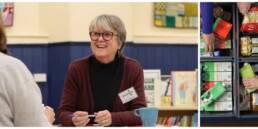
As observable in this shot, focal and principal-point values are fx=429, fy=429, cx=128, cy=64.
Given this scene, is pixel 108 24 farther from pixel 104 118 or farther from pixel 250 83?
pixel 250 83

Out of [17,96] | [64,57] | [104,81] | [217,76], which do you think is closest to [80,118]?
[104,81]

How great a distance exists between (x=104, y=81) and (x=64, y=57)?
1819mm

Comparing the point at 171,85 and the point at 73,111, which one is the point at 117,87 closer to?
the point at 73,111

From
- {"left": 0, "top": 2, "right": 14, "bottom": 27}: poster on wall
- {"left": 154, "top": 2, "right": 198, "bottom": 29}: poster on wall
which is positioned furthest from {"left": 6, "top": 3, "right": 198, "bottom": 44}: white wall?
{"left": 154, "top": 2, "right": 198, "bottom": 29}: poster on wall

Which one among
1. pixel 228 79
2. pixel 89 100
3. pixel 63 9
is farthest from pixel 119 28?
pixel 63 9

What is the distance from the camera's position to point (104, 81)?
1759mm

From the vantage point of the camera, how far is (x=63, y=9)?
3490 mm

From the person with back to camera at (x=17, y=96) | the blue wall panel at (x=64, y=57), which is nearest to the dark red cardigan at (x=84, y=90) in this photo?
the person with back to camera at (x=17, y=96)

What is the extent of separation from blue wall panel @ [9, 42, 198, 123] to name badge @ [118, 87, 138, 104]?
1693mm

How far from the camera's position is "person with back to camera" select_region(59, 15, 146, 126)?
174cm

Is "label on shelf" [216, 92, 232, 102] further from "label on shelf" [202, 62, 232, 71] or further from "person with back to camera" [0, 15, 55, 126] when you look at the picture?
"person with back to camera" [0, 15, 55, 126]

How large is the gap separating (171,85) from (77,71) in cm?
153

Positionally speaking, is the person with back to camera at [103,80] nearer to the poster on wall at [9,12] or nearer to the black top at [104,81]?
the black top at [104,81]

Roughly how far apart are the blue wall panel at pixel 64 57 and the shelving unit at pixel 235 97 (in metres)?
1.78
